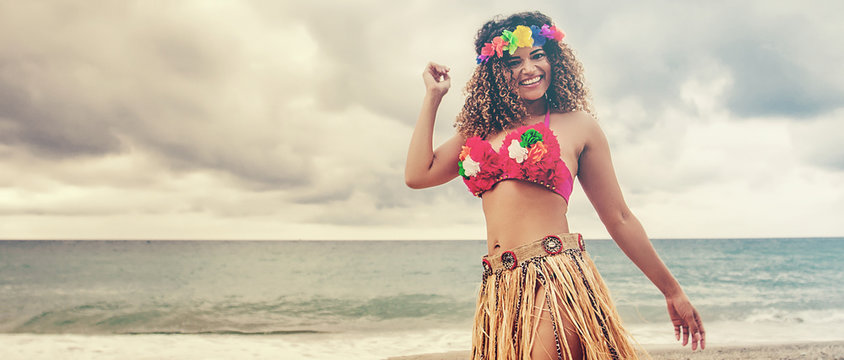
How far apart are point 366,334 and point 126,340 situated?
383 centimetres

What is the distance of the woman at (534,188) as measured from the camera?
61.0 inches

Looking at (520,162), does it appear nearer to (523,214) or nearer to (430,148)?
(523,214)

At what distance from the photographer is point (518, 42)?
185cm

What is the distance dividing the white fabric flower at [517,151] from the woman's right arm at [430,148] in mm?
290

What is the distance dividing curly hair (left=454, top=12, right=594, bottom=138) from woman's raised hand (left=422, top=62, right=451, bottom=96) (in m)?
0.16

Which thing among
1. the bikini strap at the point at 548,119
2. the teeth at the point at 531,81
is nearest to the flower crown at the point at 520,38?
the teeth at the point at 531,81

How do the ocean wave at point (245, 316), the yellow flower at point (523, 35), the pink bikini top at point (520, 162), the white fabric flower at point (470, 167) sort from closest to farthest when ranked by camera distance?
1. the pink bikini top at point (520, 162)
2. the white fabric flower at point (470, 167)
3. the yellow flower at point (523, 35)
4. the ocean wave at point (245, 316)

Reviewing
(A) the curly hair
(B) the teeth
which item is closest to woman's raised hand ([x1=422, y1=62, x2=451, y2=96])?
(A) the curly hair

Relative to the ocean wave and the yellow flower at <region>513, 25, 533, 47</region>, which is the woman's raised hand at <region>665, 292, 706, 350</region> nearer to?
the yellow flower at <region>513, 25, 533, 47</region>

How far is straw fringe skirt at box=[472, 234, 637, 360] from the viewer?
1520 millimetres

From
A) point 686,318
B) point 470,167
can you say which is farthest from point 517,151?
point 686,318

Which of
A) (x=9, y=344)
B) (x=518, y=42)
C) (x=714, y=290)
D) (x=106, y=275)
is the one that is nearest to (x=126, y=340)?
(x=9, y=344)

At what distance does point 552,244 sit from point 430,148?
53cm

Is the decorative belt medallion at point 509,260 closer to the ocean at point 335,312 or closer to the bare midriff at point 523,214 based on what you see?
the bare midriff at point 523,214
